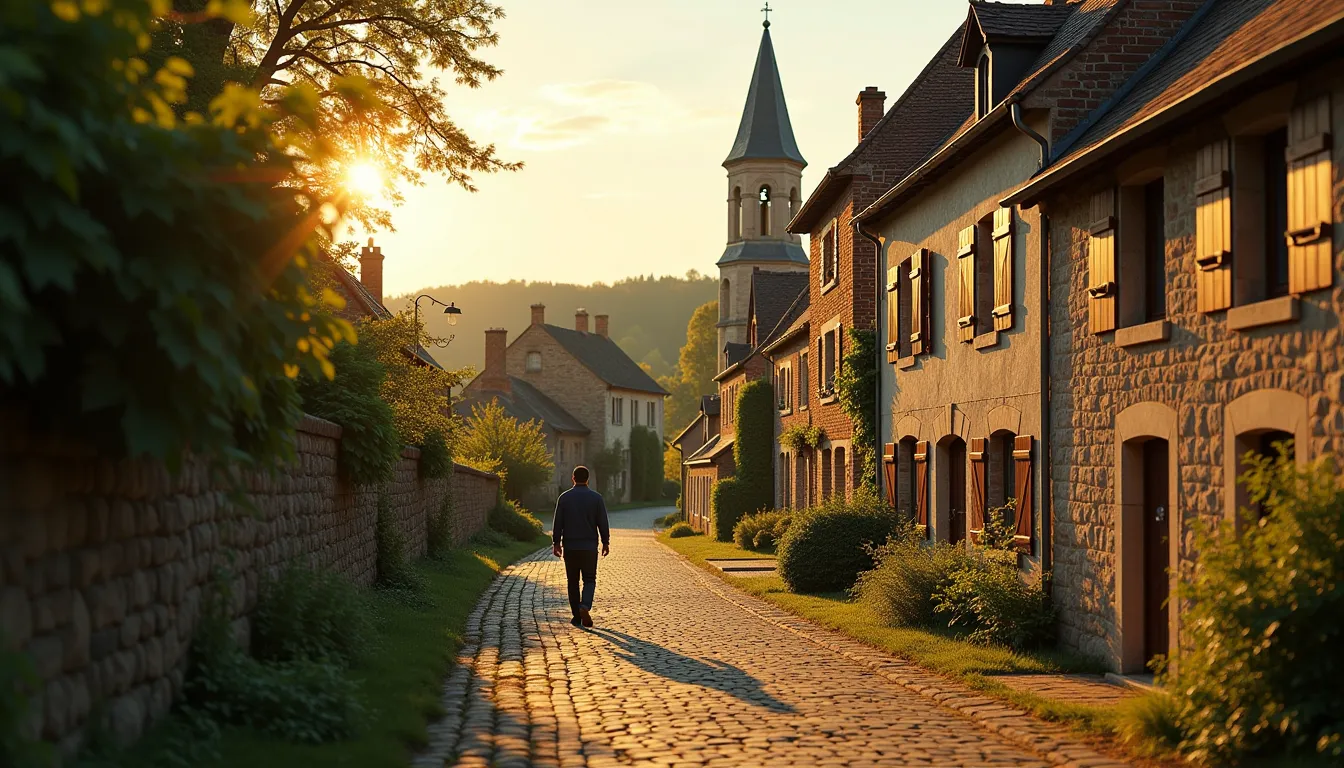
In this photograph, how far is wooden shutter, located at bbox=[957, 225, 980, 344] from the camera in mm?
16312

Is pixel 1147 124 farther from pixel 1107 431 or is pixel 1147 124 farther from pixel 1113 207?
pixel 1107 431

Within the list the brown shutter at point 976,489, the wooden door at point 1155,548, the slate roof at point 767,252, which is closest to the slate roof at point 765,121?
the slate roof at point 767,252

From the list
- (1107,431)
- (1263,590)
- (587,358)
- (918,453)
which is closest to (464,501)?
(918,453)

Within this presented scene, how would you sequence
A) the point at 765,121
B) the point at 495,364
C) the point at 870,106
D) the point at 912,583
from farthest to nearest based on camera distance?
the point at 495,364
the point at 765,121
the point at 870,106
the point at 912,583

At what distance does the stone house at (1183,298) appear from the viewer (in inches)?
341

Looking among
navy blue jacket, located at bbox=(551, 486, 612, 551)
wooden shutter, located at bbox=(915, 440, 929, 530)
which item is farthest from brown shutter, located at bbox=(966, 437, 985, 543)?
navy blue jacket, located at bbox=(551, 486, 612, 551)

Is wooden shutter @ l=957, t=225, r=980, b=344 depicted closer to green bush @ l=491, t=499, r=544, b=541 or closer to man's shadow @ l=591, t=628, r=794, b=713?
man's shadow @ l=591, t=628, r=794, b=713

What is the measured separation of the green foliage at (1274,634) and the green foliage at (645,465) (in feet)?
271

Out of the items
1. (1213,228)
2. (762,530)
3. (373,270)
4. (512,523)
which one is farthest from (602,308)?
(1213,228)

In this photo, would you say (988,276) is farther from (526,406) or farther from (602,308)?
(602,308)

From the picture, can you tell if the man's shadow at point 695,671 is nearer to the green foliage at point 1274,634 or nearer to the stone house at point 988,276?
the green foliage at point 1274,634

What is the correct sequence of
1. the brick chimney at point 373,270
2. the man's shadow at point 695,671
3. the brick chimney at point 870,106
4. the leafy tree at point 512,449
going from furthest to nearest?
the leafy tree at point 512,449 < the brick chimney at point 373,270 < the brick chimney at point 870,106 < the man's shadow at point 695,671

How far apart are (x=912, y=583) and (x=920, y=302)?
5.04m

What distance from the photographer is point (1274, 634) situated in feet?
23.9
